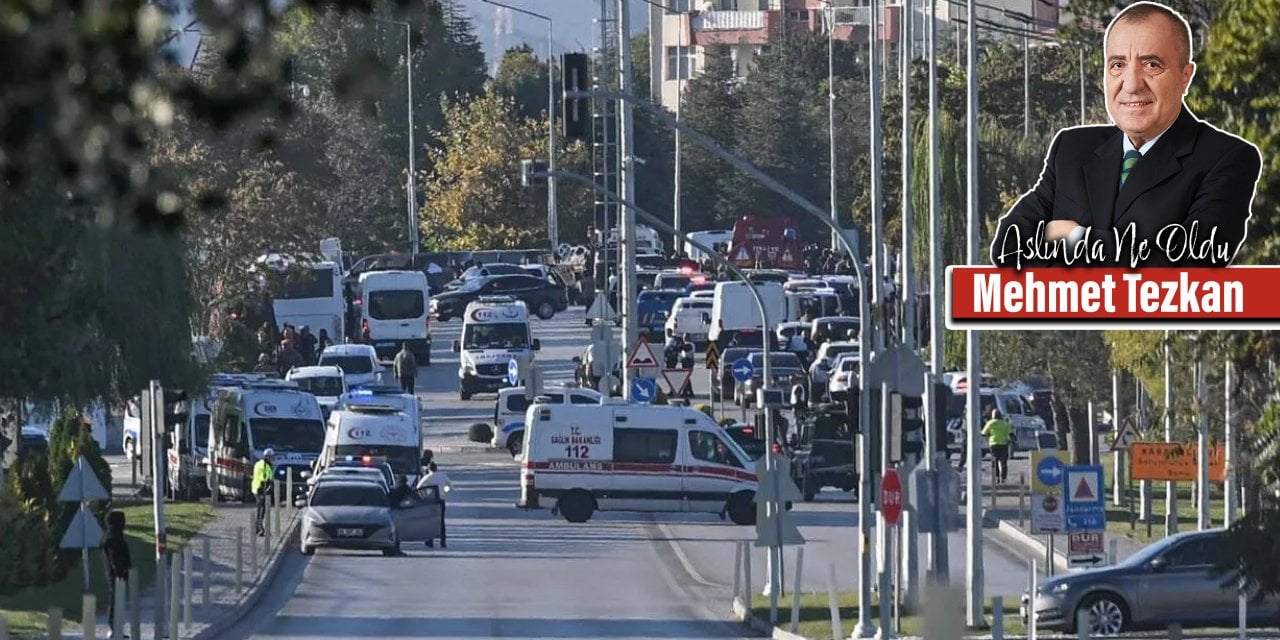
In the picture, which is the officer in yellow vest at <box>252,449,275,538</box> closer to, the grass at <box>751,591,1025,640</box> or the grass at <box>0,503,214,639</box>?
the grass at <box>0,503,214,639</box>

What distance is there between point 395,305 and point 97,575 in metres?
42.8

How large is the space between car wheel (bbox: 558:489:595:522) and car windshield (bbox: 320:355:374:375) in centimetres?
2163

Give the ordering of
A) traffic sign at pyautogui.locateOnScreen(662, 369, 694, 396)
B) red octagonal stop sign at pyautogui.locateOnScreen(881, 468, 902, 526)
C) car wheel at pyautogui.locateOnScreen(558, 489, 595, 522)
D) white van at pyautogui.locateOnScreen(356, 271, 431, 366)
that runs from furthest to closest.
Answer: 1. white van at pyautogui.locateOnScreen(356, 271, 431, 366)
2. traffic sign at pyautogui.locateOnScreen(662, 369, 694, 396)
3. car wheel at pyautogui.locateOnScreen(558, 489, 595, 522)
4. red octagonal stop sign at pyautogui.locateOnScreen(881, 468, 902, 526)

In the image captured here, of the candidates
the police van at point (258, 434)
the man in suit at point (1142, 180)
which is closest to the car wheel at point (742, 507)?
the police van at point (258, 434)


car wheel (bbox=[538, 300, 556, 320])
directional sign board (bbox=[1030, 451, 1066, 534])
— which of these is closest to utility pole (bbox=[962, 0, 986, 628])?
directional sign board (bbox=[1030, 451, 1066, 534])

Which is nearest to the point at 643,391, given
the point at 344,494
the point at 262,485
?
the point at 262,485

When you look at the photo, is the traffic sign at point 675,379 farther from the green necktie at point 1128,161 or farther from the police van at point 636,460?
the green necktie at point 1128,161

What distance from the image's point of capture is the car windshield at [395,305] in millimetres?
78000

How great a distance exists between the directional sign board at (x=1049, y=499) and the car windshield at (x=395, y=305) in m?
49.3

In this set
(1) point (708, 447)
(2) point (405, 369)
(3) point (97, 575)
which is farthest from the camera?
(2) point (405, 369)

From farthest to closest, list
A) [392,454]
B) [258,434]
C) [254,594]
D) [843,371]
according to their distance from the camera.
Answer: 1. [843,371]
2. [258,434]
3. [392,454]
4. [254,594]

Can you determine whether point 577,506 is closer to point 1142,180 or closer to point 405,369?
point 405,369

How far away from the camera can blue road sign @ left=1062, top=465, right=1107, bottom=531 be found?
28.8 metres

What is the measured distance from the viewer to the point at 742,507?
1783 inches
